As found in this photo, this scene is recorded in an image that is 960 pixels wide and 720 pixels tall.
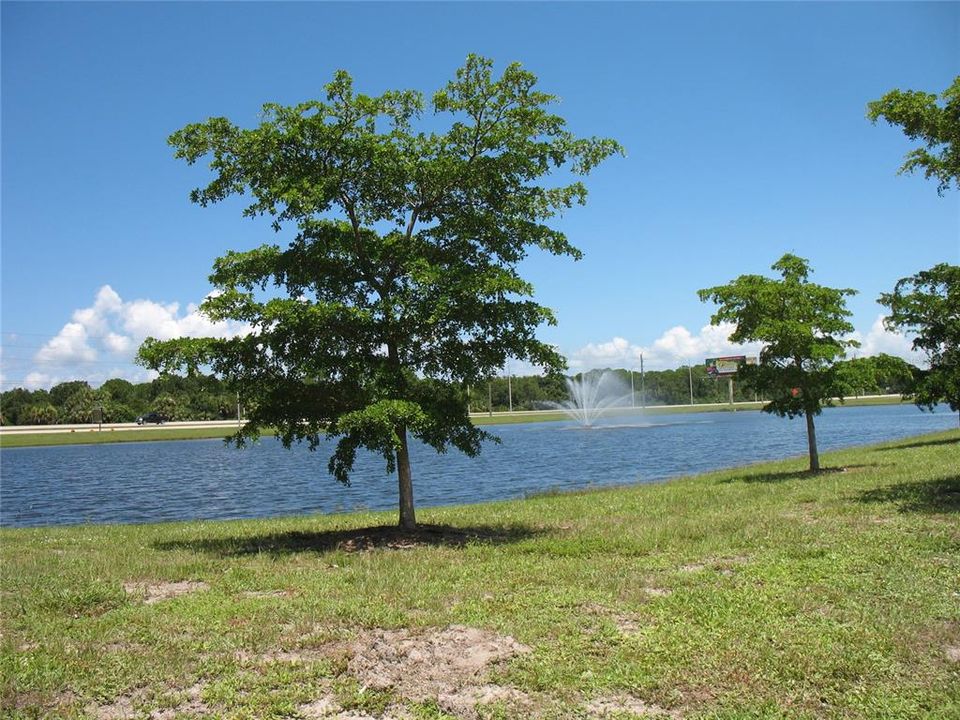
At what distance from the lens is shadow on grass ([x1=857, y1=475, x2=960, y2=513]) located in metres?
13.2

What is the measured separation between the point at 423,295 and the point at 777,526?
6.88 m

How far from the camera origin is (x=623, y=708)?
5.43 metres

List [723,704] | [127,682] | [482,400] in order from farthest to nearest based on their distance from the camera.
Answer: [482,400]
[127,682]
[723,704]

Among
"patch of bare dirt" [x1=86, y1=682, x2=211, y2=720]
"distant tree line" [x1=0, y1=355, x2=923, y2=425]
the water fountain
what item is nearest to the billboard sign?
"distant tree line" [x1=0, y1=355, x2=923, y2=425]

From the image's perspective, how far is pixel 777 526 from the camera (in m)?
12.3

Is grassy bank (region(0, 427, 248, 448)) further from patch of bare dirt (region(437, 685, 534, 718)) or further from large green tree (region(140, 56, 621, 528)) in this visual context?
patch of bare dirt (region(437, 685, 534, 718))

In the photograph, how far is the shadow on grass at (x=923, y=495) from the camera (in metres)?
13.2

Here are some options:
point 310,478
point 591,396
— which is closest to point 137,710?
point 310,478

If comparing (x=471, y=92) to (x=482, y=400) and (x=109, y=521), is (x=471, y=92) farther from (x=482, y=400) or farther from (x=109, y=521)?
(x=109, y=521)

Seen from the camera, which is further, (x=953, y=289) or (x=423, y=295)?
(x=953, y=289)

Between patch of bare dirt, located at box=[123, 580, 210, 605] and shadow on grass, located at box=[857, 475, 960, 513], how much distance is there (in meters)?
11.4

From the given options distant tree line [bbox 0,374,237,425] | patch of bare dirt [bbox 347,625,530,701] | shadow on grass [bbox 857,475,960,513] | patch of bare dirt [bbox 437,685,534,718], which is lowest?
shadow on grass [bbox 857,475,960,513]

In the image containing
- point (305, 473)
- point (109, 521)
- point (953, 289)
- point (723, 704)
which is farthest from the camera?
point (305, 473)

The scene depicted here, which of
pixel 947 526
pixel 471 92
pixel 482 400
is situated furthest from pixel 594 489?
pixel 471 92
